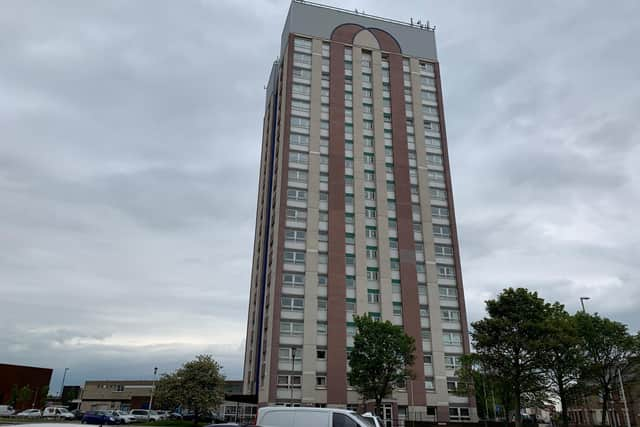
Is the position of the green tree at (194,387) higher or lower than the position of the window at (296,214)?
lower

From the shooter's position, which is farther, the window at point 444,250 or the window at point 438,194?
the window at point 438,194

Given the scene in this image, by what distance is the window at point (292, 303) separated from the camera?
173 ft

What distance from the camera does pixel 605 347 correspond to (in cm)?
3788

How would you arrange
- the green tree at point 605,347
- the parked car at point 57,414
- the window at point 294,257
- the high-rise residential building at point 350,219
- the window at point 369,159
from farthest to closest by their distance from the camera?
the parked car at point 57,414, the window at point 369,159, the window at point 294,257, the high-rise residential building at point 350,219, the green tree at point 605,347

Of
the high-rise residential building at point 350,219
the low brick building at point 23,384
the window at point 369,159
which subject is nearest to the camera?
the high-rise residential building at point 350,219

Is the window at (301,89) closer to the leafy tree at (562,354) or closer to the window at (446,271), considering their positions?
the window at (446,271)

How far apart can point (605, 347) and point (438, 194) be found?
97.2 feet

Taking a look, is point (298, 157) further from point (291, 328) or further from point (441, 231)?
point (291, 328)

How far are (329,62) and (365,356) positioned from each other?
4159 cm

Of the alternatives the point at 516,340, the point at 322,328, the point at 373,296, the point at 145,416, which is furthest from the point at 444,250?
the point at 145,416

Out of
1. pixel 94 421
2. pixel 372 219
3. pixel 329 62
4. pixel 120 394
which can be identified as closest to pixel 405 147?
pixel 372 219

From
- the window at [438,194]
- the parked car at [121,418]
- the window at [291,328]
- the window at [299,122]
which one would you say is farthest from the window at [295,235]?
the parked car at [121,418]

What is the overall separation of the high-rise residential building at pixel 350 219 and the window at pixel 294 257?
13 centimetres

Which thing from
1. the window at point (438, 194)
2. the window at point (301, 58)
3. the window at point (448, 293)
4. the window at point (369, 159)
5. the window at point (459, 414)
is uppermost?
the window at point (301, 58)
